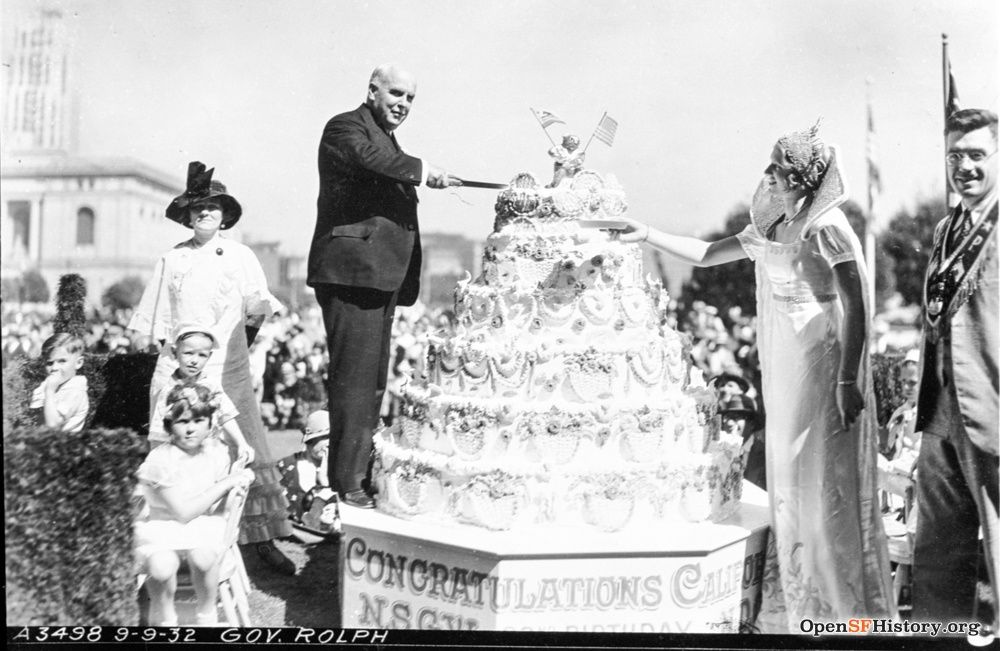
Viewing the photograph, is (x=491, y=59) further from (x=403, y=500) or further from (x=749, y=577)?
(x=749, y=577)

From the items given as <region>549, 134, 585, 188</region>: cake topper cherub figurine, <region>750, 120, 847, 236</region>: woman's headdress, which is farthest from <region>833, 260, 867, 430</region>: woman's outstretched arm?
<region>549, 134, 585, 188</region>: cake topper cherub figurine

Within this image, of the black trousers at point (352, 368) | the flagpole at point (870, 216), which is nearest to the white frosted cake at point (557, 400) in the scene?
the black trousers at point (352, 368)

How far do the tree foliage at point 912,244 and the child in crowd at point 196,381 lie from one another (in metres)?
3.44

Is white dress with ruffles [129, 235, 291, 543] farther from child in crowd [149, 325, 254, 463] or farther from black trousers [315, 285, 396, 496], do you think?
black trousers [315, 285, 396, 496]

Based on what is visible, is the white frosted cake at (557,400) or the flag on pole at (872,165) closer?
the white frosted cake at (557,400)

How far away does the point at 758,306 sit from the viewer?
434cm

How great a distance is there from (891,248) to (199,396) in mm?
3614

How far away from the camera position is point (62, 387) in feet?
15.2

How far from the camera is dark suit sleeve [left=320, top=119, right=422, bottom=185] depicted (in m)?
4.55

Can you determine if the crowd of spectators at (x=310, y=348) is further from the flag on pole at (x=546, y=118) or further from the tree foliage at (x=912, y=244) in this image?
the flag on pole at (x=546, y=118)

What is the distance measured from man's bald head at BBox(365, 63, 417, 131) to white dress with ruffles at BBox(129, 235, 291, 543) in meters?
1.02

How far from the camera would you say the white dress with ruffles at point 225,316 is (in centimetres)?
466

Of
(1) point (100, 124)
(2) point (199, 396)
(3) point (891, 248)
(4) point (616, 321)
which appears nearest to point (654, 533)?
(4) point (616, 321)

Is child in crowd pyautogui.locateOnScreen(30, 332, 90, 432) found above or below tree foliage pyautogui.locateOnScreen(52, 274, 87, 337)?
below
